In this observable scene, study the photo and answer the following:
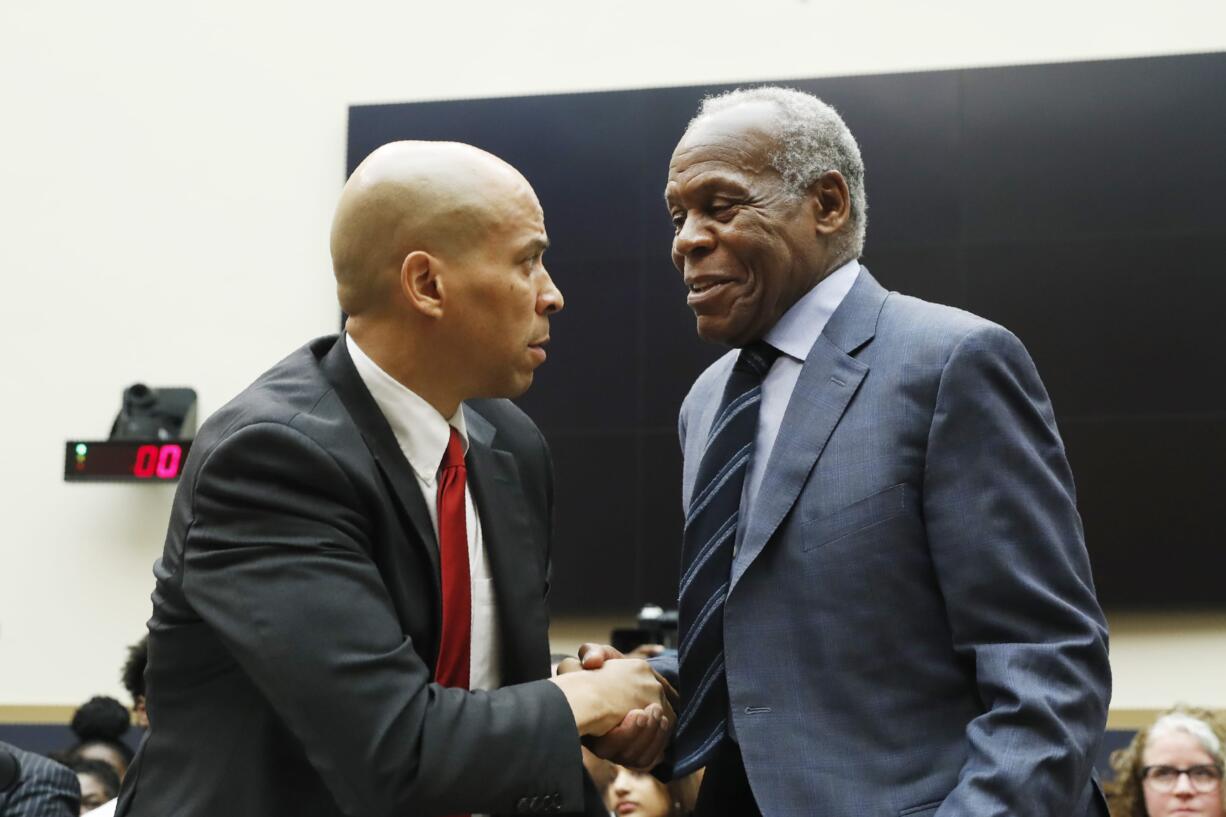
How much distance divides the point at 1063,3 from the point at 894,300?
17.0 ft

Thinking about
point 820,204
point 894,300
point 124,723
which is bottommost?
point 124,723

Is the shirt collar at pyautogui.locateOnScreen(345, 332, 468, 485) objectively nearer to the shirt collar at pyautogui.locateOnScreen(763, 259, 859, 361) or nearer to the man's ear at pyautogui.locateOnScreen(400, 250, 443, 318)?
the man's ear at pyautogui.locateOnScreen(400, 250, 443, 318)

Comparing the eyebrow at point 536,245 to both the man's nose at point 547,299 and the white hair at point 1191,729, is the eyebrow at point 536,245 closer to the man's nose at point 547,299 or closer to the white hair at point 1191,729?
the man's nose at point 547,299

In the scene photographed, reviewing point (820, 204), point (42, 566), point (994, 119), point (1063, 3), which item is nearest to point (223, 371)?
point (42, 566)

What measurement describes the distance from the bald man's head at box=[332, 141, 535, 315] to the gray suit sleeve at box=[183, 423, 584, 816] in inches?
10.3

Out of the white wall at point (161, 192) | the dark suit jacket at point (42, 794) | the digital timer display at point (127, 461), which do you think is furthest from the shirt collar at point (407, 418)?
the digital timer display at point (127, 461)

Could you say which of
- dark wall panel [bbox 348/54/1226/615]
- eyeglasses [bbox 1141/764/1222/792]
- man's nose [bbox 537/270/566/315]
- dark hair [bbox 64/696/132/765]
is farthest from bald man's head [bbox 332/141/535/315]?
dark wall panel [bbox 348/54/1226/615]

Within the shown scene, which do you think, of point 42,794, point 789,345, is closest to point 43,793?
point 42,794

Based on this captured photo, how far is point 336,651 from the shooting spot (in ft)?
4.92

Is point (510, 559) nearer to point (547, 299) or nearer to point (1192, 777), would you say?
point (547, 299)

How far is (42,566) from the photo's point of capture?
718 cm

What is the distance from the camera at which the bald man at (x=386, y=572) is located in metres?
1.51

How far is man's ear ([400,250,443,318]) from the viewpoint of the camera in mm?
1721

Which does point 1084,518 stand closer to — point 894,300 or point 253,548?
point 894,300
